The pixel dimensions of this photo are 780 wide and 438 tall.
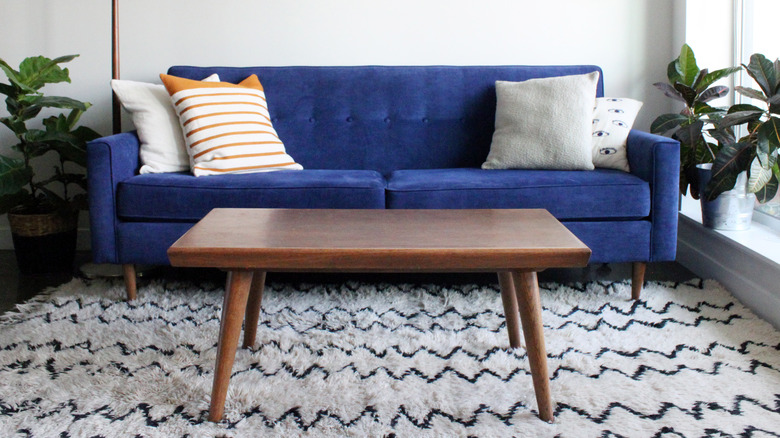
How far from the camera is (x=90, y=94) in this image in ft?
10.1

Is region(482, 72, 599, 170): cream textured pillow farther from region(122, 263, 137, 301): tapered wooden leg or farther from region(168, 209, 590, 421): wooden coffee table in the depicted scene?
region(122, 263, 137, 301): tapered wooden leg

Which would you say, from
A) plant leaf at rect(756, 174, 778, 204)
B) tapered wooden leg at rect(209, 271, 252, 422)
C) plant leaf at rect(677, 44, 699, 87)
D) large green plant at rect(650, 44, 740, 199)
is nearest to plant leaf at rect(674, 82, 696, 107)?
large green plant at rect(650, 44, 740, 199)

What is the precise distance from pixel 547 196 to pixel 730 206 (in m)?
0.79

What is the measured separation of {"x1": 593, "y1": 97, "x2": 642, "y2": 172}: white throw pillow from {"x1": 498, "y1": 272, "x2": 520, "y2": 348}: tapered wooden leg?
100 cm

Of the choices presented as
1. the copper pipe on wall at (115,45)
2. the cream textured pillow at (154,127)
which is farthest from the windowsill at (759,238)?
the copper pipe on wall at (115,45)

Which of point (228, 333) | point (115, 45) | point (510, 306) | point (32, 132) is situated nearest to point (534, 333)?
point (510, 306)

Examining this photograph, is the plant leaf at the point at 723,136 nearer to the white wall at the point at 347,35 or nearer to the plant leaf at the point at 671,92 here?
the plant leaf at the point at 671,92

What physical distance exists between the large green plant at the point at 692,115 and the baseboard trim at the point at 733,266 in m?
0.22

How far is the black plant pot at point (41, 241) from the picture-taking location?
2.61m

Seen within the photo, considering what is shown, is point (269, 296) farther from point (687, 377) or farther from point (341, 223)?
point (687, 377)

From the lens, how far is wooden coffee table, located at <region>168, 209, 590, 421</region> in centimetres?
138

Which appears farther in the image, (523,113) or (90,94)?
Answer: (90,94)

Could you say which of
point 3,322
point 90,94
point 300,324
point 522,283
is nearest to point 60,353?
point 3,322

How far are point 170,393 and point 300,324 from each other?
1.76 feet
